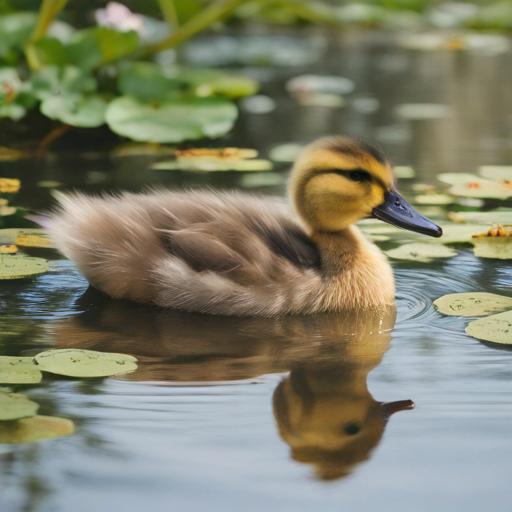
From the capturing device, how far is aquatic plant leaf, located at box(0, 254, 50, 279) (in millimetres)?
3395

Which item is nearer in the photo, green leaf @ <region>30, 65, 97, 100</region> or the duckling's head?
the duckling's head

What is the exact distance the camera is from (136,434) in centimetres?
222

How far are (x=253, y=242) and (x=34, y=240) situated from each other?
114cm

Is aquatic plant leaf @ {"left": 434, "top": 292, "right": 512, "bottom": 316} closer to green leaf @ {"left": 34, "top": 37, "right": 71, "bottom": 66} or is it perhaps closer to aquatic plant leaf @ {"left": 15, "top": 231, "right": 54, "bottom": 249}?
aquatic plant leaf @ {"left": 15, "top": 231, "right": 54, "bottom": 249}

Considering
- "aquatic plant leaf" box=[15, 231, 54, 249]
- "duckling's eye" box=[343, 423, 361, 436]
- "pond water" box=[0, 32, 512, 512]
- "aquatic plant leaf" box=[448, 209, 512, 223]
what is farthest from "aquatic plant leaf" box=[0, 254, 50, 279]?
"aquatic plant leaf" box=[448, 209, 512, 223]

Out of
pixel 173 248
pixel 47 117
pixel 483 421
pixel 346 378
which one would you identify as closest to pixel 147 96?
pixel 47 117

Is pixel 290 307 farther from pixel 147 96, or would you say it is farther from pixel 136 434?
pixel 147 96

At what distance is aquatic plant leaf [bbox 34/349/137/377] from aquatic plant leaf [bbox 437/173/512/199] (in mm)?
2387

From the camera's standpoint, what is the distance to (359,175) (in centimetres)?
323

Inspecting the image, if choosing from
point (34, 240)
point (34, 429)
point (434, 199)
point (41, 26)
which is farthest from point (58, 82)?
point (34, 429)

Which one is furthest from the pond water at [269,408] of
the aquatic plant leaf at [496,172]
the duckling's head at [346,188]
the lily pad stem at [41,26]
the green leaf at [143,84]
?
the lily pad stem at [41,26]

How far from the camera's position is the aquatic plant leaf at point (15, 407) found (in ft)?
7.47

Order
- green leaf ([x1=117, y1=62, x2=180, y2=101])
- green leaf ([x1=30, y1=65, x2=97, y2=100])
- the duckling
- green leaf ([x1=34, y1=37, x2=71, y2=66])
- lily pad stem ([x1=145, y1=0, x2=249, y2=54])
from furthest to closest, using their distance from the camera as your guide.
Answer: lily pad stem ([x1=145, y1=0, x2=249, y2=54]) < green leaf ([x1=34, y1=37, x2=71, y2=66]) < green leaf ([x1=117, y1=62, x2=180, y2=101]) < green leaf ([x1=30, y1=65, x2=97, y2=100]) < the duckling

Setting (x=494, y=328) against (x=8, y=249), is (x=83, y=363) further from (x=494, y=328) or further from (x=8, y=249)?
(x=494, y=328)
